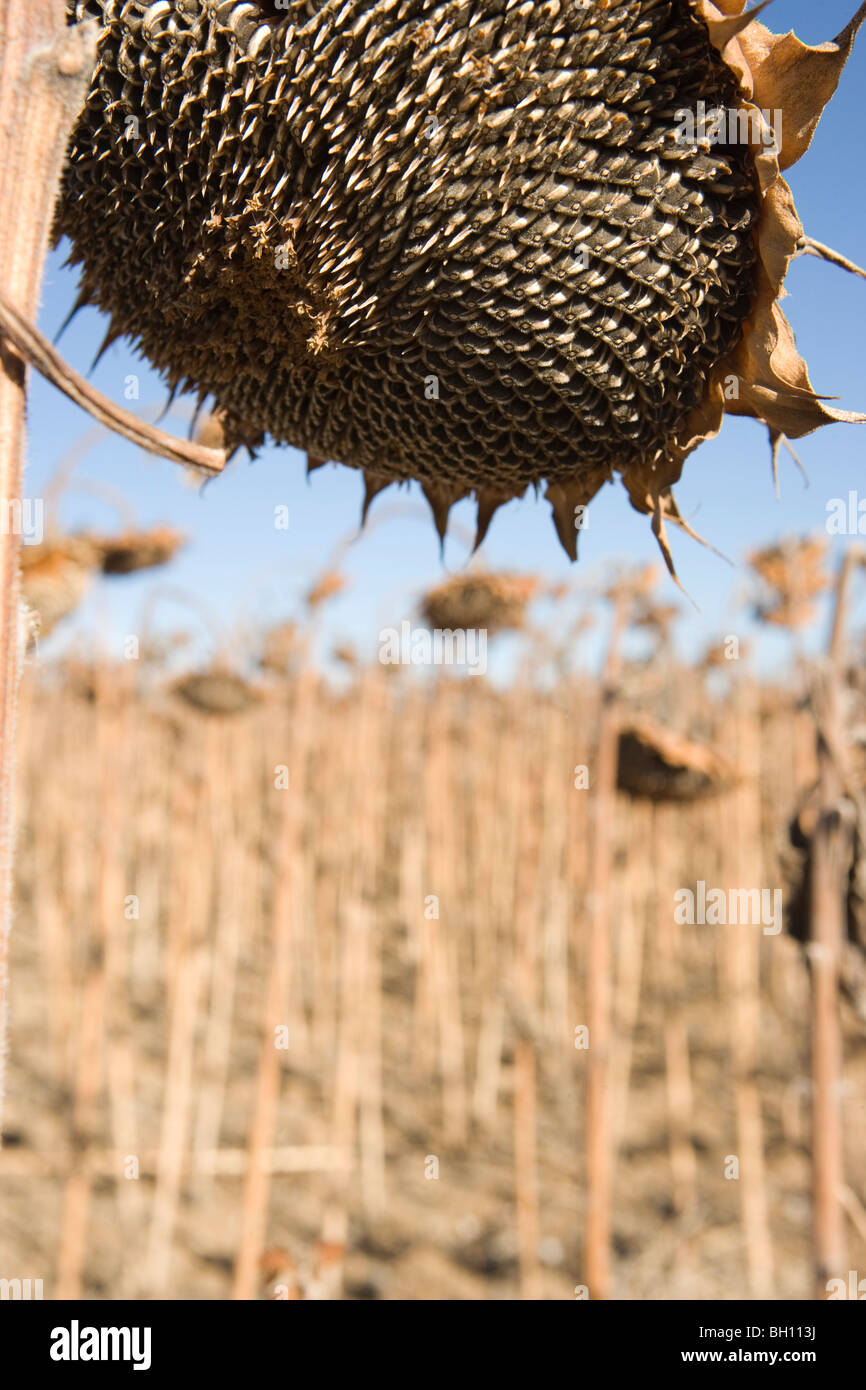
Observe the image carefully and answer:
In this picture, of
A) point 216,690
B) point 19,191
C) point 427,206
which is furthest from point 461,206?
point 216,690

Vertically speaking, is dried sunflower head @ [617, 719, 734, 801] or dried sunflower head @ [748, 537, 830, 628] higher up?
dried sunflower head @ [748, 537, 830, 628]

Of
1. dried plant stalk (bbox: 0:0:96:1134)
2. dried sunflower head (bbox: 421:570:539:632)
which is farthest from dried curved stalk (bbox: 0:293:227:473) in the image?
dried sunflower head (bbox: 421:570:539:632)

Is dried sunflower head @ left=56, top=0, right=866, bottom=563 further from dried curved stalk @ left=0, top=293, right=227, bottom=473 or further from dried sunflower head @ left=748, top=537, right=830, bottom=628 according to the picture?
dried sunflower head @ left=748, top=537, right=830, bottom=628

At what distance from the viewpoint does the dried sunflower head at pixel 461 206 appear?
523 millimetres

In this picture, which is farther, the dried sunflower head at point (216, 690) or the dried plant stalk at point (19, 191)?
the dried sunflower head at point (216, 690)

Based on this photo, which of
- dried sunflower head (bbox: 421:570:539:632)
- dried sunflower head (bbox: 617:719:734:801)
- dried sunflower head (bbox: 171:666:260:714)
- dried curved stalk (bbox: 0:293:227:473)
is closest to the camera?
dried curved stalk (bbox: 0:293:227:473)

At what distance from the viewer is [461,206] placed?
1.84ft

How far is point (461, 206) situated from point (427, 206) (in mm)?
19

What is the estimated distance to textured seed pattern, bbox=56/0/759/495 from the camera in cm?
52

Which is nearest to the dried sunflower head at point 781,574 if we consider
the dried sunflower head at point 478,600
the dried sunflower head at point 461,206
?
the dried sunflower head at point 478,600

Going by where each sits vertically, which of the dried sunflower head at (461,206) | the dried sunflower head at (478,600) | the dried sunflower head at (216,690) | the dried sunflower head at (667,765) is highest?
the dried sunflower head at (478,600)

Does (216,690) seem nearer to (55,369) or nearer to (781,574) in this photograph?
(781,574)

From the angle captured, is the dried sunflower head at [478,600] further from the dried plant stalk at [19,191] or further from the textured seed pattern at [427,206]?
the dried plant stalk at [19,191]
